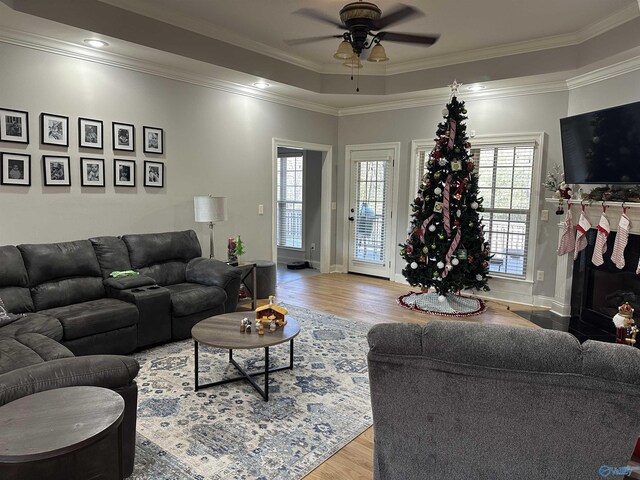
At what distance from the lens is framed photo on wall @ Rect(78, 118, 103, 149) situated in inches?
164

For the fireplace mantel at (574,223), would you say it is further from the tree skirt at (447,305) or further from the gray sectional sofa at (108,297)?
the gray sectional sofa at (108,297)

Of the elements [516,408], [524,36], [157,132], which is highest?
[524,36]

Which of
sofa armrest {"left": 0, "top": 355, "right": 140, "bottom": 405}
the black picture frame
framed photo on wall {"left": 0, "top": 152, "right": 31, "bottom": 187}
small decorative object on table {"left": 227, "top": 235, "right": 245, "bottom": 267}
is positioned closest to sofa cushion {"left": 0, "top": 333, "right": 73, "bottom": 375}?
sofa armrest {"left": 0, "top": 355, "right": 140, "bottom": 405}

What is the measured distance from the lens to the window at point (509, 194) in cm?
543

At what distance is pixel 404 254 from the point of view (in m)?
5.48

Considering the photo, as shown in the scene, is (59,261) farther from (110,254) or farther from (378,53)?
(378,53)

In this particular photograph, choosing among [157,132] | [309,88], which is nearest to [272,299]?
[157,132]

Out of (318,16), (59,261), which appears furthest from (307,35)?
(59,261)

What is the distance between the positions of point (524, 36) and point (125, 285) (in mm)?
4842

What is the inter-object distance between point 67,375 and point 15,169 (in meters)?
2.69

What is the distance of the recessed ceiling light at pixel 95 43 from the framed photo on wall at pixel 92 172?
1.06 metres

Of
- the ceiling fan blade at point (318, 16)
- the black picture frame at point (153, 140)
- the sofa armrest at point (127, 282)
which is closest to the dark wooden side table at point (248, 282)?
the sofa armrest at point (127, 282)

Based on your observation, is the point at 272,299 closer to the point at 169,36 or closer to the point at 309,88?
the point at 169,36

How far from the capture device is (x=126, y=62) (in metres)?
4.44
